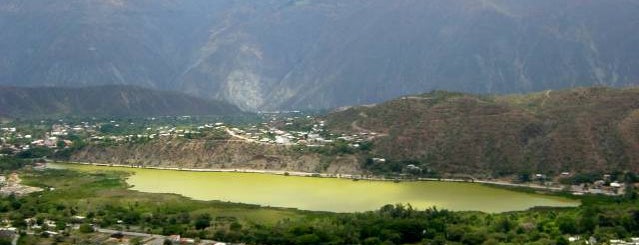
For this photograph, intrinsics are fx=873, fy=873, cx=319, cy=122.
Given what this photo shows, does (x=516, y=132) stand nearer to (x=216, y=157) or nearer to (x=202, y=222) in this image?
(x=216, y=157)

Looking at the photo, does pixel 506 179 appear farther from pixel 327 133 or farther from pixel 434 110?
pixel 327 133

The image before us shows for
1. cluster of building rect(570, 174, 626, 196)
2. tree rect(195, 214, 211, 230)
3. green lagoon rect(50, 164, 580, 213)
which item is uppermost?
cluster of building rect(570, 174, 626, 196)

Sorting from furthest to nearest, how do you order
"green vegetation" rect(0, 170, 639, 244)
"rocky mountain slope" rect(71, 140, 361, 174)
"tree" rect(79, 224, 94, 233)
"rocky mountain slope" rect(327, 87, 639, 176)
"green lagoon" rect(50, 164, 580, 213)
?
"rocky mountain slope" rect(71, 140, 361, 174), "rocky mountain slope" rect(327, 87, 639, 176), "green lagoon" rect(50, 164, 580, 213), "tree" rect(79, 224, 94, 233), "green vegetation" rect(0, 170, 639, 244)

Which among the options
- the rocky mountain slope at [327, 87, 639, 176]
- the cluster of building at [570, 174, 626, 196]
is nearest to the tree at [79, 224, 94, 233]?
the rocky mountain slope at [327, 87, 639, 176]

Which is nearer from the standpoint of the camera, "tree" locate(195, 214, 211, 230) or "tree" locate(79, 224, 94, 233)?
"tree" locate(79, 224, 94, 233)

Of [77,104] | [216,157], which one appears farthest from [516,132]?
[77,104]

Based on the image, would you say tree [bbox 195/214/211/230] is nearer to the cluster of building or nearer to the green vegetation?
the green vegetation

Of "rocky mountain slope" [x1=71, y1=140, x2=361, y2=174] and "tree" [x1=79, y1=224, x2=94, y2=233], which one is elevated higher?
"rocky mountain slope" [x1=71, y1=140, x2=361, y2=174]
